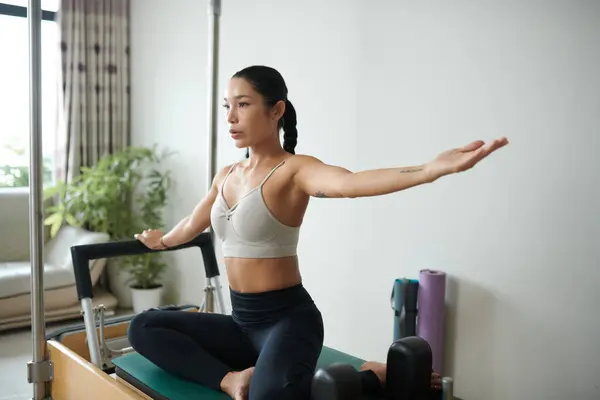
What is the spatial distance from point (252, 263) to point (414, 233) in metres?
1.10

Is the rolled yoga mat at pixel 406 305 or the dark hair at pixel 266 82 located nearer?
the dark hair at pixel 266 82

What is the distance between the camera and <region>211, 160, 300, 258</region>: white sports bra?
1.62 meters

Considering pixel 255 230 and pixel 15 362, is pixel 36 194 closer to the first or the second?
pixel 255 230

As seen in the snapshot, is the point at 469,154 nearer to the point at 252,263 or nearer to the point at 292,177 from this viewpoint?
the point at 292,177

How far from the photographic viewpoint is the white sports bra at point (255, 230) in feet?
5.31

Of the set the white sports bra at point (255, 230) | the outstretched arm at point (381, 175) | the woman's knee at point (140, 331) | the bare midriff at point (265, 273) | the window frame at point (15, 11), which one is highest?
the window frame at point (15, 11)

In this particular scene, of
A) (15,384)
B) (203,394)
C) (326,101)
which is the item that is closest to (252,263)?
(203,394)

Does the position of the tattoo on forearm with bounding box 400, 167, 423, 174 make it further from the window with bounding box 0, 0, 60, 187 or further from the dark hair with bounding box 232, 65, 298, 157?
the window with bounding box 0, 0, 60, 187

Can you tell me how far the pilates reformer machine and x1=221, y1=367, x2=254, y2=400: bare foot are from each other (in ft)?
0.11

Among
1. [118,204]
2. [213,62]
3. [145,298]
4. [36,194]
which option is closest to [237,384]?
[36,194]

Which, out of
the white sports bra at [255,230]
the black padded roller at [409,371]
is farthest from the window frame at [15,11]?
the black padded roller at [409,371]

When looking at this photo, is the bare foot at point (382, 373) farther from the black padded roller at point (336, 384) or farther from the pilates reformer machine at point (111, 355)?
the black padded roller at point (336, 384)

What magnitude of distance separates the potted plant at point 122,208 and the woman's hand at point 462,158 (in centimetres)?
296

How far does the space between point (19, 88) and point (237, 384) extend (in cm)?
363
